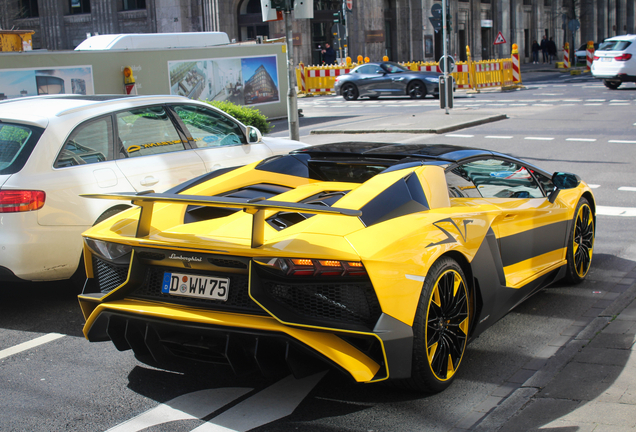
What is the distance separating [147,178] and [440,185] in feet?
9.21

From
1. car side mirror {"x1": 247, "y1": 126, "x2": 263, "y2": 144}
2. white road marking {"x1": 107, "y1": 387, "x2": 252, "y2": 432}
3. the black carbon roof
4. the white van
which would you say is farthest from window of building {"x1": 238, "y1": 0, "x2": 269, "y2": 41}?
white road marking {"x1": 107, "y1": 387, "x2": 252, "y2": 432}

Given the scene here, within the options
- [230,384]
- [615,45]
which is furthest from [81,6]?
[230,384]

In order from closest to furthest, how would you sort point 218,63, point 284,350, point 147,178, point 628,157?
point 284,350 → point 147,178 → point 628,157 → point 218,63

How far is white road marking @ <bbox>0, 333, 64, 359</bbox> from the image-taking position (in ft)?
15.2

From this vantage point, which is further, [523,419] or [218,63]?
[218,63]

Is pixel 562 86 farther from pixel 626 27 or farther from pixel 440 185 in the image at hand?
pixel 626 27

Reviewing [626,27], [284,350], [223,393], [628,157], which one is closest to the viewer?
[284,350]

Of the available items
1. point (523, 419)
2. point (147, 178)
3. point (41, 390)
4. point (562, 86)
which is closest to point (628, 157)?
point (147, 178)

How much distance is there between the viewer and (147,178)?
6027mm

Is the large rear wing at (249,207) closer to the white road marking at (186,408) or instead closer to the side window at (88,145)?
the white road marking at (186,408)

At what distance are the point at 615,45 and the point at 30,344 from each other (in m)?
28.5

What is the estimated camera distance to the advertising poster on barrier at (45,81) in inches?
611

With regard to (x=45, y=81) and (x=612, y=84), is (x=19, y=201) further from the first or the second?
(x=612, y=84)

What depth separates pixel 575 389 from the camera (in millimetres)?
3693
